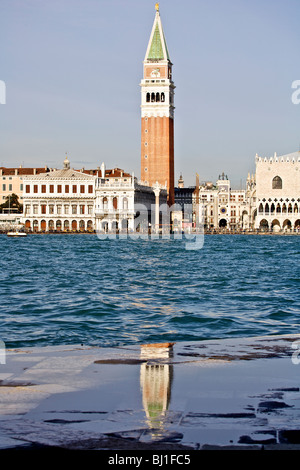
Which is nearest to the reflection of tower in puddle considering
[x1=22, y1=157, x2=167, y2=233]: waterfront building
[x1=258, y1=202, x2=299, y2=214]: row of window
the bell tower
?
[x1=22, y1=157, x2=167, y2=233]: waterfront building

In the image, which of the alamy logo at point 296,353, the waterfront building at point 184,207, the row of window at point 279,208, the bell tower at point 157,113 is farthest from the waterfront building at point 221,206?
the alamy logo at point 296,353

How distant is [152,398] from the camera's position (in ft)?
15.9

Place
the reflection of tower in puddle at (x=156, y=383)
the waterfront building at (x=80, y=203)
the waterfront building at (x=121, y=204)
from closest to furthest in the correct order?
the reflection of tower in puddle at (x=156, y=383), the waterfront building at (x=121, y=204), the waterfront building at (x=80, y=203)

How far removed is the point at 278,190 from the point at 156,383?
10797 cm

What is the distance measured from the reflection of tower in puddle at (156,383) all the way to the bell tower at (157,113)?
95857 mm

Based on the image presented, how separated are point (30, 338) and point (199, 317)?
3.35 meters

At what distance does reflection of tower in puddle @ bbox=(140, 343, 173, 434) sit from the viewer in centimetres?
441

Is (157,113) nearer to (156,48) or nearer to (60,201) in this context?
(156,48)

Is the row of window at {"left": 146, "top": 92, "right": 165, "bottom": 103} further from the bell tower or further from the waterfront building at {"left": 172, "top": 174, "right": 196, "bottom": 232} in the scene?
the waterfront building at {"left": 172, "top": 174, "right": 196, "bottom": 232}

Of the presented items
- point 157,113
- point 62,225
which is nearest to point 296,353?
point 62,225

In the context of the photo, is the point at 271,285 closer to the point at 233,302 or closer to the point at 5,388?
the point at 233,302

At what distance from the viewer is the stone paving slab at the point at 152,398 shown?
3.95m

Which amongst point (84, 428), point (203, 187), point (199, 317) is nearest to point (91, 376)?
point (84, 428)

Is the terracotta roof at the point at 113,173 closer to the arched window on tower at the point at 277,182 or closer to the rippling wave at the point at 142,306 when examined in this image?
the arched window on tower at the point at 277,182
